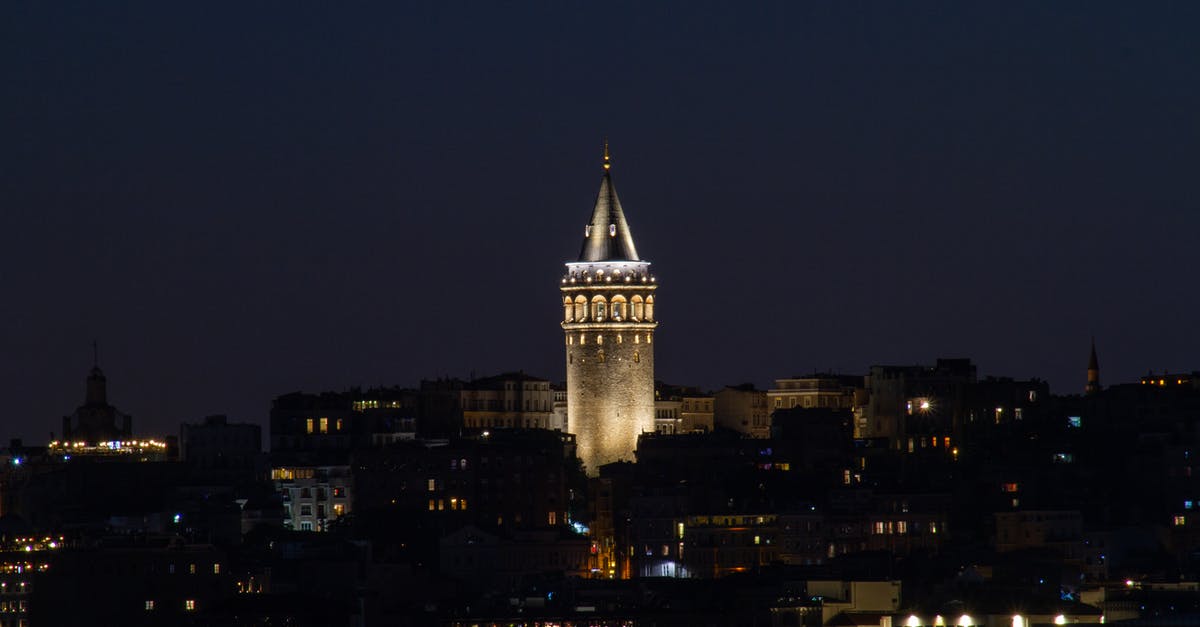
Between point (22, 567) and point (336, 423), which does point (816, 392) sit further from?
point (22, 567)

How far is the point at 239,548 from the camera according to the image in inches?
4862

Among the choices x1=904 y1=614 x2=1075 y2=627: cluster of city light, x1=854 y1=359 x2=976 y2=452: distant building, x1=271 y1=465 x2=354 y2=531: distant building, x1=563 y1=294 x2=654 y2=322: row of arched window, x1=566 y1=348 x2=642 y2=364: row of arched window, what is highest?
x1=563 y1=294 x2=654 y2=322: row of arched window

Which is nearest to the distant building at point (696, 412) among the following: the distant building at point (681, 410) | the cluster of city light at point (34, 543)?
the distant building at point (681, 410)

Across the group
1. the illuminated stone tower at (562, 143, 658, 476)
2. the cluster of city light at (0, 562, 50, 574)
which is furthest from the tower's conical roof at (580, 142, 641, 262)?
the cluster of city light at (0, 562, 50, 574)

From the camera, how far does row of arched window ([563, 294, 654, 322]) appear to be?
449ft

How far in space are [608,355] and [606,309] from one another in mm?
1931

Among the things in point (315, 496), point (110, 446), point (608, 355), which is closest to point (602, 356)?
point (608, 355)

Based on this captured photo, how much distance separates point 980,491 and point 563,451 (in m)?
16.7

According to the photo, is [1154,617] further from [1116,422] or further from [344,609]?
[1116,422]

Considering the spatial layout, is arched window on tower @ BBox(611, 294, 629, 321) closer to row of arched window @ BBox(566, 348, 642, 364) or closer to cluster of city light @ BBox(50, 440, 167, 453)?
row of arched window @ BBox(566, 348, 642, 364)

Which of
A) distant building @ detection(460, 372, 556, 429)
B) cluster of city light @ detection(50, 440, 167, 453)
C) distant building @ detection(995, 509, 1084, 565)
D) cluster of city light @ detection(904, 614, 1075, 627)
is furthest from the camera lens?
cluster of city light @ detection(50, 440, 167, 453)

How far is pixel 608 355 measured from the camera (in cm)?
13625

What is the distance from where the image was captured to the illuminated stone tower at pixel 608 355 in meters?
136

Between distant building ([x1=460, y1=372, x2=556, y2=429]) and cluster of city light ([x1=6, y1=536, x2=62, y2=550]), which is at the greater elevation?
distant building ([x1=460, y1=372, x2=556, y2=429])
